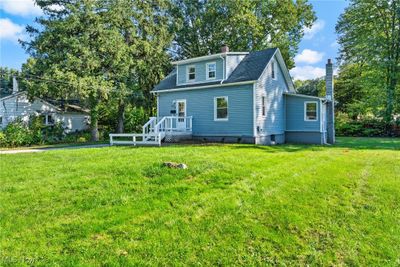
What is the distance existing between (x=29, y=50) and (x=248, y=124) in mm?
16299

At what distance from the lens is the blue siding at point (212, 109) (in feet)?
50.9

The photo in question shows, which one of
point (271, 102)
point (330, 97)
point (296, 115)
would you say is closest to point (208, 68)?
point (271, 102)

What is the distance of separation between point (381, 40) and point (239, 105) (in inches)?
805

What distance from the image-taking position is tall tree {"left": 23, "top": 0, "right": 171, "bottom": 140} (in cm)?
1889

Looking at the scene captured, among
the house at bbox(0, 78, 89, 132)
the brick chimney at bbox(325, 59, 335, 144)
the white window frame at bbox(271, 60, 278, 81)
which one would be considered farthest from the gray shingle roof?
the house at bbox(0, 78, 89, 132)

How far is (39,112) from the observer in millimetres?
23938

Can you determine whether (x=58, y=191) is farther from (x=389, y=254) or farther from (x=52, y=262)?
(x=389, y=254)

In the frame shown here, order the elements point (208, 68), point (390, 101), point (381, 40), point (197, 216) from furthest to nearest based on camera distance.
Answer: point (381, 40) < point (390, 101) < point (208, 68) < point (197, 216)

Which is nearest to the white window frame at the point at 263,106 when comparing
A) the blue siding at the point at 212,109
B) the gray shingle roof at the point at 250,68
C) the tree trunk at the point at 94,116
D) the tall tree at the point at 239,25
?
the blue siding at the point at 212,109

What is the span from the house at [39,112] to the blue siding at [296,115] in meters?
17.9

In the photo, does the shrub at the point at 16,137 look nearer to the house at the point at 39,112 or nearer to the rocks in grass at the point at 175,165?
the house at the point at 39,112

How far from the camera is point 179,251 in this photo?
396 cm

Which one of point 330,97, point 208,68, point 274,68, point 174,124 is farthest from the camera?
point 330,97

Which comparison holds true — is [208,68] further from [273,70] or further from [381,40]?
[381,40]
